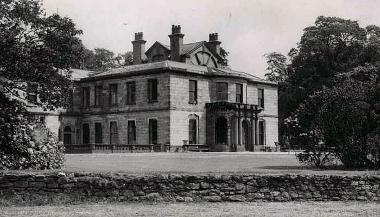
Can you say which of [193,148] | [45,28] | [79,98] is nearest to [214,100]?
[193,148]

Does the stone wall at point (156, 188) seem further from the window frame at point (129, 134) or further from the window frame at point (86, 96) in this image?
the window frame at point (86, 96)

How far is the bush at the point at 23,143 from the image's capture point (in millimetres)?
17781

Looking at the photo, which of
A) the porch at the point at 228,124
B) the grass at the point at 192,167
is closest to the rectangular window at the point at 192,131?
the porch at the point at 228,124

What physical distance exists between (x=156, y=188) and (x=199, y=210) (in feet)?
5.40

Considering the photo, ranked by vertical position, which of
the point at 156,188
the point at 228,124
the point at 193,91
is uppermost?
the point at 193,91

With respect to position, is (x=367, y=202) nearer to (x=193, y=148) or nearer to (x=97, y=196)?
(x=97, y=196)

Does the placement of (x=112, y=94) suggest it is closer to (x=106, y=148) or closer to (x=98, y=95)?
(x=98, y=95)

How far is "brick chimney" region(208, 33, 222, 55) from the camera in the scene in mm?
61247

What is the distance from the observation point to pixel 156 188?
14633 millimetres

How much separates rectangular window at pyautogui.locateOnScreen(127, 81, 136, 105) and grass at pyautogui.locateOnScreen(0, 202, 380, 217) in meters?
34.6

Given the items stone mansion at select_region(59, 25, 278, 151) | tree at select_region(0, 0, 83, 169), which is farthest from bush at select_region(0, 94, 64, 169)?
stone mansion at select_region(59, 25, 278, 151)

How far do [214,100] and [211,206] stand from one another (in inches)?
1385

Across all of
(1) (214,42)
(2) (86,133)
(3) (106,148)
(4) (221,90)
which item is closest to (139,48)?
(1) (214,42)

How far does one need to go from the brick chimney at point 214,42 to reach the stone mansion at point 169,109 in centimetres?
687
